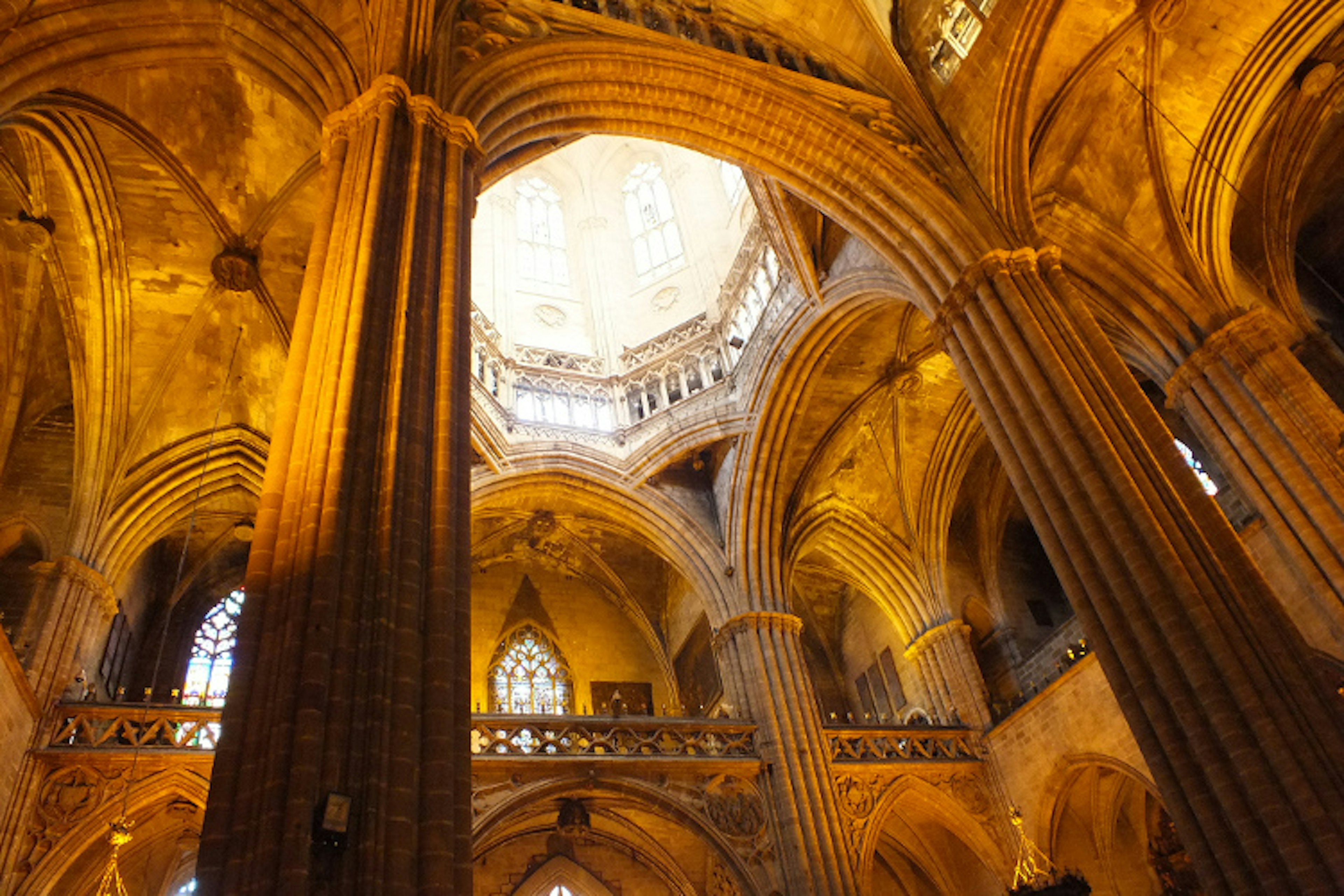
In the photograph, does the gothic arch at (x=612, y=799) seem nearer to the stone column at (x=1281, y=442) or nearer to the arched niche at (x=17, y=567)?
the arched niche at (x=17, y=567)

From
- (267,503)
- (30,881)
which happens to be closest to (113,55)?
(267,503)

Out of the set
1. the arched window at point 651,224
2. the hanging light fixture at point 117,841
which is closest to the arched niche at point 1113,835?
the hanging light fixture at point 117,841

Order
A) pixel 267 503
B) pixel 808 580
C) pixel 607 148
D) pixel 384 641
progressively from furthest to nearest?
pixel 607 148
pixel 808 580
pixel 267 503
pixel 384 641

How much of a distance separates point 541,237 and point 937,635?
41.7ft

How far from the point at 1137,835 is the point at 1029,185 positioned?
1001 cm

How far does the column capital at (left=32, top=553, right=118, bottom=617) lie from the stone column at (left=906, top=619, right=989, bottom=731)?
1316 centimetres

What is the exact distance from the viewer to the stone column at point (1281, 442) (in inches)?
428

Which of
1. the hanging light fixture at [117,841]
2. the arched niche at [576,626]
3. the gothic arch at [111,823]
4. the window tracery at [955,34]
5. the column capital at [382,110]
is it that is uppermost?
the window tracery at [955,34]

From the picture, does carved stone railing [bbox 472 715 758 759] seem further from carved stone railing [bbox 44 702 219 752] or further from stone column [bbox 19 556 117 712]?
Answer: stone column [bbox 19 556 117 712]

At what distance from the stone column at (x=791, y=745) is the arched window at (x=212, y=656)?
8.54 m

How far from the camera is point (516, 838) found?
632 inches

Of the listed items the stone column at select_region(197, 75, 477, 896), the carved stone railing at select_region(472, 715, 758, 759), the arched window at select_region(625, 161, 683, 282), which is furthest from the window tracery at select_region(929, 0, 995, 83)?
the carved stone railing at select_region(472, 715, 758, 759)

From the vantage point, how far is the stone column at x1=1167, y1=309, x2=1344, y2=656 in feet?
35.7

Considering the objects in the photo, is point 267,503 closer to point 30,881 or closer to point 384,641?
point 384,641
